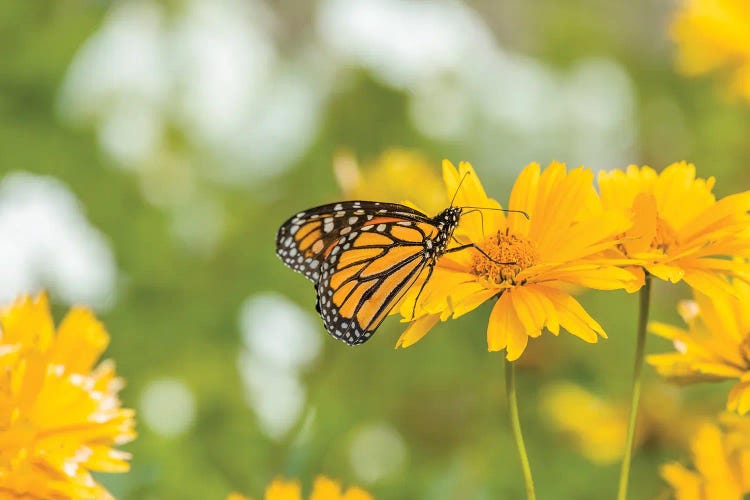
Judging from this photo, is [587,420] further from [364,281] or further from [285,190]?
[285,190]

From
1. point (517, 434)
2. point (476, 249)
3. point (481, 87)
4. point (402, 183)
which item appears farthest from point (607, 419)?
point (481, 87)

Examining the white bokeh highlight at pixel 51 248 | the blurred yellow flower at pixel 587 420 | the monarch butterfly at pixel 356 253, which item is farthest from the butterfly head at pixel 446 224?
the white bokeh highlight at pixel 51 248

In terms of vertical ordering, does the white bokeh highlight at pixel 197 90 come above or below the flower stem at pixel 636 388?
above

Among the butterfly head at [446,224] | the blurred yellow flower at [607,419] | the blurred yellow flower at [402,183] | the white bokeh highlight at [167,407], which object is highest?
the blurred yellow flower at [402,183]

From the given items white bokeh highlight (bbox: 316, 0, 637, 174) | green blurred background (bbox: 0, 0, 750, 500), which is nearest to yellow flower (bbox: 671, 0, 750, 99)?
green blurred background (bbox: 0, 0, 750, 500)

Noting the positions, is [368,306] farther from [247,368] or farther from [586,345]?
[586,345]

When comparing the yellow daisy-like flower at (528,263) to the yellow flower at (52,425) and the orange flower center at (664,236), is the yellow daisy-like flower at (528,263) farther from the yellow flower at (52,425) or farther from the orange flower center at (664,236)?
the yellow flower at (52,425)

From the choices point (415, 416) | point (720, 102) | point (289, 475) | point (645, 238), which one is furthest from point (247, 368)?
point (720, 102)
